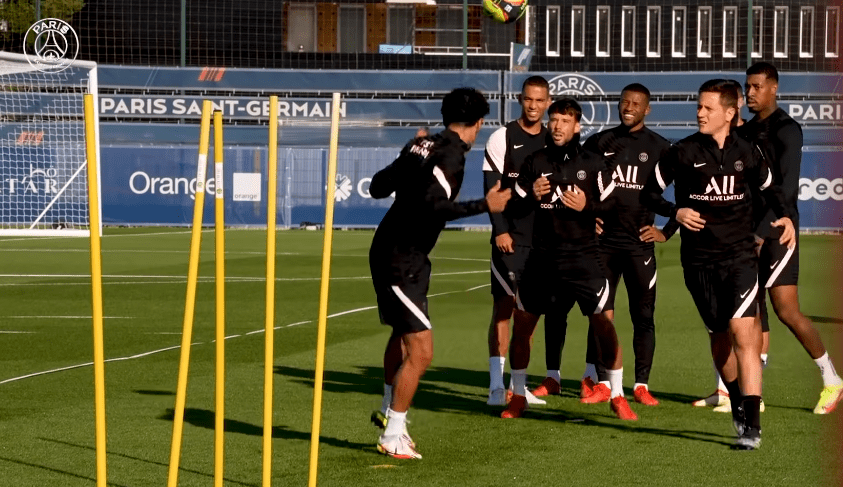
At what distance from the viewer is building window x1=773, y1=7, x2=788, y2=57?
4084 centimetres

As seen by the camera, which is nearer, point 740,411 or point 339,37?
point 740,411

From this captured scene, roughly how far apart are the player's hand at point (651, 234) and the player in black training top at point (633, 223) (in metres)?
0.06

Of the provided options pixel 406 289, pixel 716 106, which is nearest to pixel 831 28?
pixel 716 106

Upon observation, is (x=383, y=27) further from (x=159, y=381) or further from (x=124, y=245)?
(x=159, y=381)

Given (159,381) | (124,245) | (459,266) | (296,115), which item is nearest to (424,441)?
(159,381)

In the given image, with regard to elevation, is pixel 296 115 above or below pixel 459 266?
above

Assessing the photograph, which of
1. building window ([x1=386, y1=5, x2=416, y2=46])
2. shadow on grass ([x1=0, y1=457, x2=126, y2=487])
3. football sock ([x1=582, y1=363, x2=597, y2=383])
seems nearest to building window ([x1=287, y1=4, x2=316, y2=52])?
building window ([x1=386, y1=5, x2=416, y2=46])

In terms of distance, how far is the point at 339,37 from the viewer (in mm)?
46906

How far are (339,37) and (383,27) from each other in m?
1.67

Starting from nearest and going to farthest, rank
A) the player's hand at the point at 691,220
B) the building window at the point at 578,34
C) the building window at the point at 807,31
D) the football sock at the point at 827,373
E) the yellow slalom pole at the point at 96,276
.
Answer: the yellow slalom pole at the point at 96,276 → the player's hand at the point at 691,220 → the football sock at the point at 827,373 → the building window at the point at 807,31 → the building window at the point at 578,34

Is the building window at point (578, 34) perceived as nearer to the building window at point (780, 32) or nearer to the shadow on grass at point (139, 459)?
the building window at point (780, 32)

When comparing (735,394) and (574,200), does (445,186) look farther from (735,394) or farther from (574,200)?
(735,394)

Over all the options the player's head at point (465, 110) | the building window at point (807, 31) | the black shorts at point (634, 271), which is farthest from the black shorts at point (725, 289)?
the building window at point (807, 31)

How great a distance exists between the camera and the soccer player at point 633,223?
944cm
